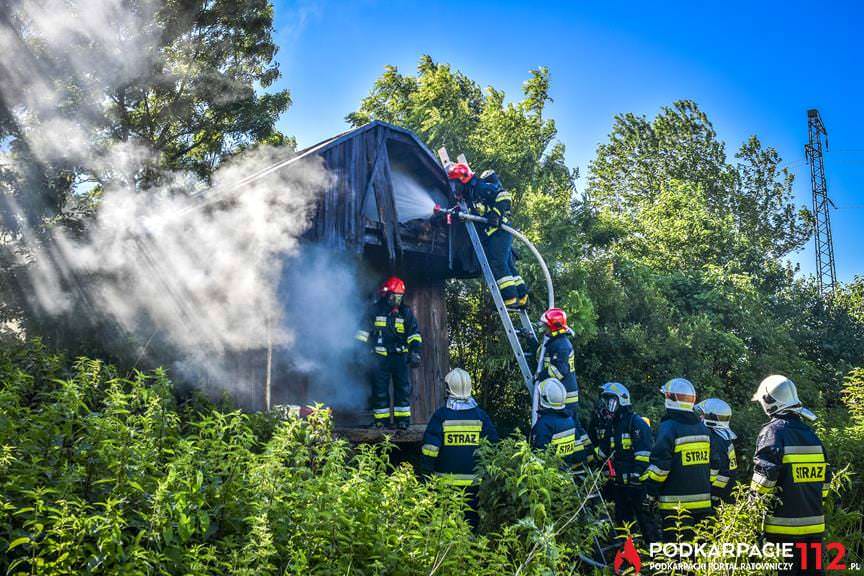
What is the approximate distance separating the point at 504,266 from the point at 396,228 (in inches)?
69.7

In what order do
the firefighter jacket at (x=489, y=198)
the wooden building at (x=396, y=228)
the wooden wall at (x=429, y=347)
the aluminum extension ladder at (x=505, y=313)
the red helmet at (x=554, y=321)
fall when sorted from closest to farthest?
1. the red helmet at (x=554, y=321)
2. the aluminum extension ladder at (x=505, y=313)
3. the wooden building at (x=396, y=228)
4. the firefighter jacket at (x=489, y=198)
5. the wooden wall at (x=429, y=347)

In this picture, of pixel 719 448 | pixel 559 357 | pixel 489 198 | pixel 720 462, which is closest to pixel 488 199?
pixel 489 198

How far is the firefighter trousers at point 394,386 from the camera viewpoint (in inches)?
378

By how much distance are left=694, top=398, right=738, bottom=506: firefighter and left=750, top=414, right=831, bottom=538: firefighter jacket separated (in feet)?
4.28

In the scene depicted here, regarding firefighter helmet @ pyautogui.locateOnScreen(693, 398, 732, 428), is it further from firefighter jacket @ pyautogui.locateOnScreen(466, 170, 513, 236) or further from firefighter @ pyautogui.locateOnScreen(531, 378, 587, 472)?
firefighter jacket @ pyautogui.locateOnScreen(466, 170, 513, 236)

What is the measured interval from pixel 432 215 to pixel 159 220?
4.08 m

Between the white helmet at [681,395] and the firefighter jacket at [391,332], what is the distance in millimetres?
3889

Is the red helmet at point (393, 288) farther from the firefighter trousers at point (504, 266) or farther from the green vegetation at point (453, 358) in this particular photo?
the green vegetation at point (453, 358)

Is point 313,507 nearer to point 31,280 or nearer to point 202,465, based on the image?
point 202,465

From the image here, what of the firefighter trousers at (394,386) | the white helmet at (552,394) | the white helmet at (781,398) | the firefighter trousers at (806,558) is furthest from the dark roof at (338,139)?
the firefighter trousers at (806,558)

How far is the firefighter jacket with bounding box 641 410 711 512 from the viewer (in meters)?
6.70

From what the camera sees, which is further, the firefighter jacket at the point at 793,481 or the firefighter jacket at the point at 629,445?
the firefighter jacket at the point at 629,445

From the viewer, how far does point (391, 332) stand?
9.72m

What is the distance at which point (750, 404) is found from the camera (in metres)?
15.1
